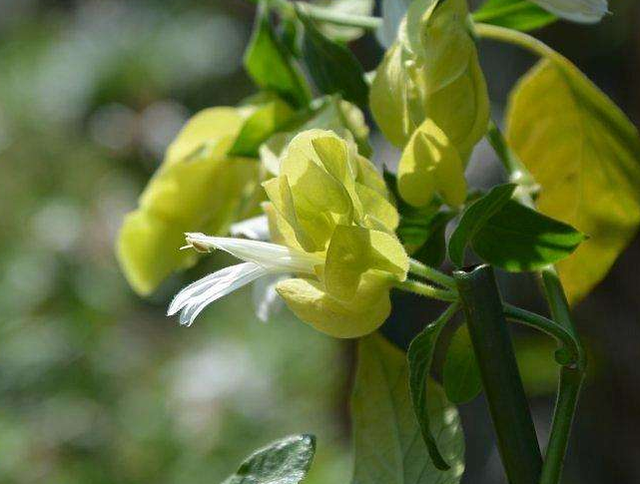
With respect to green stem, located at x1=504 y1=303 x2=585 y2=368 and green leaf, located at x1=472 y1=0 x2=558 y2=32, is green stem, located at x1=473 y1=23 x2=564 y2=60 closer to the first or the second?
green leaf, located at x1=472 y1=0 x2=558 y2=32


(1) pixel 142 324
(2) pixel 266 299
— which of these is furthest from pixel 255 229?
(1) pixel 142 324

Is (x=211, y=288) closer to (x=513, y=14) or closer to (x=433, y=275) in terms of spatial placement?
(x=433, y=275)

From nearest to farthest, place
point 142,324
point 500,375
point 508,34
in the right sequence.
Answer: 1. point 500,375
2. point 508,34
3. point 142,324

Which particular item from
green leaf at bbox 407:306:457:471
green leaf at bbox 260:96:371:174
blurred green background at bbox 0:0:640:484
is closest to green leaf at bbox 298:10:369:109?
green leaf at bbox 260:96:371:174

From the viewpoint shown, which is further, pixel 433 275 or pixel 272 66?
pixel 272 66

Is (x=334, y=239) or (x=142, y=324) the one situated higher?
(x=334, y=239)

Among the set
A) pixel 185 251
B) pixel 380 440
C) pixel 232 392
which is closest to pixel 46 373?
pixel 232 392

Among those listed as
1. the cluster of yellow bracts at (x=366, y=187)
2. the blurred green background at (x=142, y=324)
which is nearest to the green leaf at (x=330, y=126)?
the cluster of yellow bracts at (x=366, y=187)
